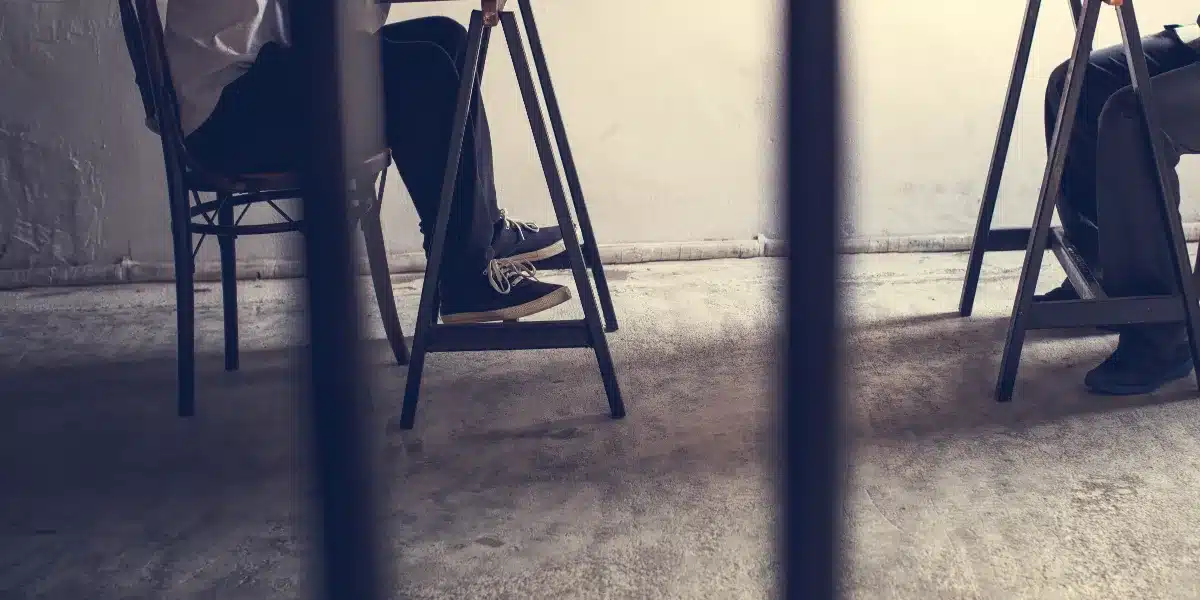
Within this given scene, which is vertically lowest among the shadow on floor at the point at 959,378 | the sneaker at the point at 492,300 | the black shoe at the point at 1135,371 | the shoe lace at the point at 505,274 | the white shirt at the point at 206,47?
the shadow on floor at the point at 959,378

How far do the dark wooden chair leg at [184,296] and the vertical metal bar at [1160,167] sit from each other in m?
1.53

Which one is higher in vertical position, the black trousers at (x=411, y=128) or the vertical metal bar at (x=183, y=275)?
the black trousers at (x=411, y=128)

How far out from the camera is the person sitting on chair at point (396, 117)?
1664 mm

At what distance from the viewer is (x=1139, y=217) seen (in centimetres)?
172

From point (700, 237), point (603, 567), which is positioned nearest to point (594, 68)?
point (700, 237)

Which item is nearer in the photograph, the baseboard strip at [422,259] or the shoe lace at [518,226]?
the shoe lace at [518,226]

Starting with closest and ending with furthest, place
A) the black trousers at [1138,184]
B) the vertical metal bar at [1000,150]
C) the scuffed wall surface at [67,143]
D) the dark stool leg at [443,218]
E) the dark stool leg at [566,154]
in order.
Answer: the dark stool leg at [443,218], the black trousers at [1138,184], the dark stool leg at [566,154], the vertical metal bar at [1000,150], the scuffed wall surface at [67,143]

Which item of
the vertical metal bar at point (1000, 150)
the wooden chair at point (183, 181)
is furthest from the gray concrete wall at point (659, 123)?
the wooden chair at point (183, 181)

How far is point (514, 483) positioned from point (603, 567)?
0.98 ft

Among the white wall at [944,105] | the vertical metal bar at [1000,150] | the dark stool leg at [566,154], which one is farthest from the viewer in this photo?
the white wall at [944,105]

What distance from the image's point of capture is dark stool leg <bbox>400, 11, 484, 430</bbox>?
5.24 ft

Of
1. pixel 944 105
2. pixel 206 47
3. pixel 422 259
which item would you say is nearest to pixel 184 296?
pixel 206 47

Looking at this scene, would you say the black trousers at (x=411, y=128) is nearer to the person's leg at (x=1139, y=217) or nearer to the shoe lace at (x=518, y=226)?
the shoe lace at (x=518, y=226)

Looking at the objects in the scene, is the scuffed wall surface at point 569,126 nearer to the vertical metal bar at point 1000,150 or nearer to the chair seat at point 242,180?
the vertical metal bar at point 1000,150
